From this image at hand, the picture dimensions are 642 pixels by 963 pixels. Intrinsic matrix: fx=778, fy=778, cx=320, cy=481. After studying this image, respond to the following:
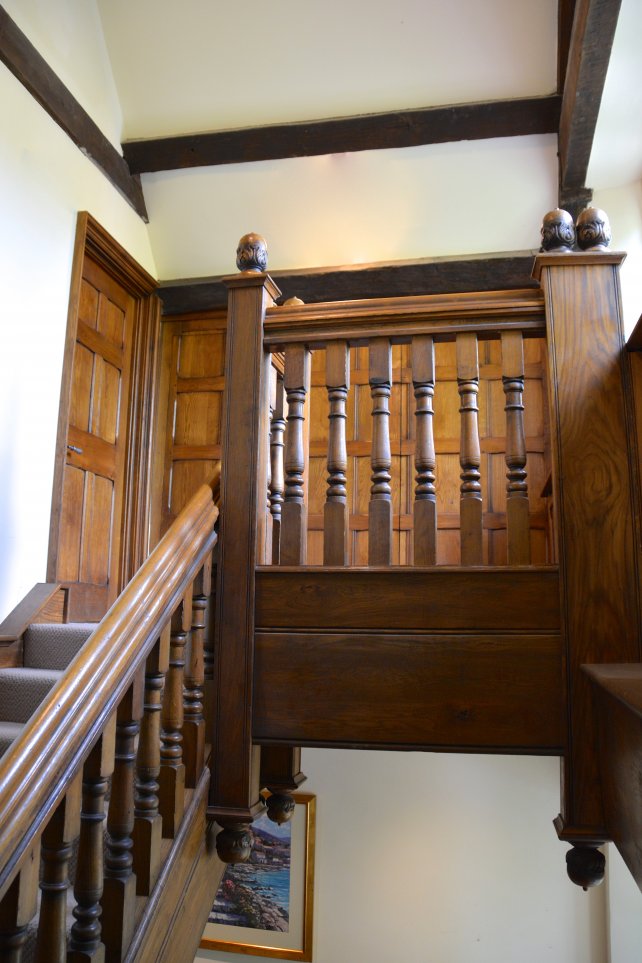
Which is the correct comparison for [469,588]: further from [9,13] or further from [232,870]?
[232,870]

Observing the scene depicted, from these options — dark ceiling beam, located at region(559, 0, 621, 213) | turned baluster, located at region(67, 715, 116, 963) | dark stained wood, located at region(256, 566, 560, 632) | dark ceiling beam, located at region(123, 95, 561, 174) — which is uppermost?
dark ceiling beam, located at region(123, 95, 561, 174)

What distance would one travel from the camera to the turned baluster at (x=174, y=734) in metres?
1.58

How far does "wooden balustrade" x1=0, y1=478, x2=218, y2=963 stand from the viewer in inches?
43.0

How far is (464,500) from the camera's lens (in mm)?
1791

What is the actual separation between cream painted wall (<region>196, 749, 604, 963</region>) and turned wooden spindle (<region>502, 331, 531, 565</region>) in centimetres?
245

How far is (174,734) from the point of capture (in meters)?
1.60

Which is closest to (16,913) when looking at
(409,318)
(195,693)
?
(195,693)

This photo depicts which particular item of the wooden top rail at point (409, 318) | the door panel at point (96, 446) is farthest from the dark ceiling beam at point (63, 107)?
the wooden top rail at point (409, 318)

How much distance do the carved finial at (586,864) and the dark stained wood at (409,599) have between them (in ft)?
1.62

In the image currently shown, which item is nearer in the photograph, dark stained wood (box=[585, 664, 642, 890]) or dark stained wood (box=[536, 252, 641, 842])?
dark stained wood (box=[585, 664, 642, 890])

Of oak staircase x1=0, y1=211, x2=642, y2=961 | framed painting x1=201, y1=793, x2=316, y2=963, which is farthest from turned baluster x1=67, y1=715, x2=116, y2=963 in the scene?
framed painting x1=201, y1=793, x2=316, y2=963

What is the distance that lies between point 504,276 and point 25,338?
7.77 feet

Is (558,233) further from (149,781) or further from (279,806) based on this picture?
(279,806)

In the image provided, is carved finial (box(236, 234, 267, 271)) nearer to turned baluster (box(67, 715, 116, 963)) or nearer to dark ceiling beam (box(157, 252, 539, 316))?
turned baluster (box(67, 715, 116, 963))
